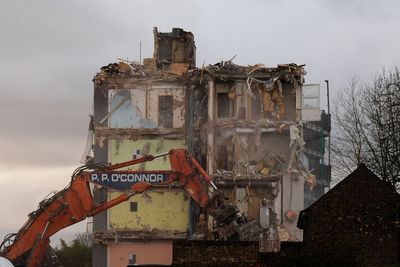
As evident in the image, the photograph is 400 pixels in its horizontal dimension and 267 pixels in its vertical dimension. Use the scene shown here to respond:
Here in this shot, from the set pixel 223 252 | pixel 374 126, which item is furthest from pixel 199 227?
pixel 223 252

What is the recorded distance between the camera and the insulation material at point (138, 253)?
182 ft

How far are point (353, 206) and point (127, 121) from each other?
28.4 metres

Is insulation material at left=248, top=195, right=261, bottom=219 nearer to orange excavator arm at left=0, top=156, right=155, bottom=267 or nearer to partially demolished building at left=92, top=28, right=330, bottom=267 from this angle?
partially demolished building at left=92, top=28, right=330, bottom=267

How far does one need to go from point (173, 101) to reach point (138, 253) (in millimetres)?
9734

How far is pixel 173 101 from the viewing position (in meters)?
57.2

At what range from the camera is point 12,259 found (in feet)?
134

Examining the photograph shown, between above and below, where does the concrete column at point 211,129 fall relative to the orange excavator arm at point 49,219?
above

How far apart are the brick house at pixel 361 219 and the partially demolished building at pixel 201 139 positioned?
20526 millimetres

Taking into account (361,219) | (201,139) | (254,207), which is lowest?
(254,207)

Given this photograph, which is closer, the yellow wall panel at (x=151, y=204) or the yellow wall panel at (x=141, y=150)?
the yellow wall panel at (x=151, y=204)

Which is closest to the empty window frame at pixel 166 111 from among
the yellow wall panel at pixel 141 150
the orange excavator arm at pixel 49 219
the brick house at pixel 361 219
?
the yellow wall panel at pixel 141 150

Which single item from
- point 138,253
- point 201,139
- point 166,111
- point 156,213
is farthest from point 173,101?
point 138,253

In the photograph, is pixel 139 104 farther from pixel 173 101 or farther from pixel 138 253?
pixel 138 253

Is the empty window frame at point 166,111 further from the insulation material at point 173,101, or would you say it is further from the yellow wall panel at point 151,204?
the yellow wall panel at point 151,204
